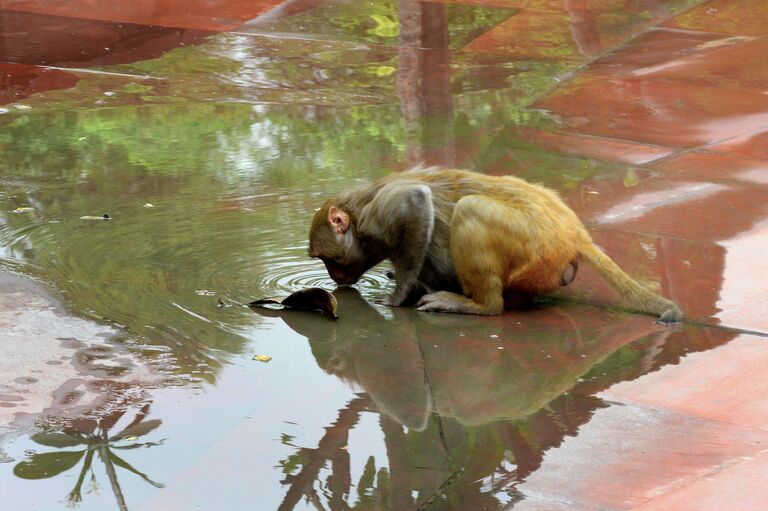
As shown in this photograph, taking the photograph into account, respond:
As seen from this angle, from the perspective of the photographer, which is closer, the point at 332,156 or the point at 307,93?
the point at 332,156

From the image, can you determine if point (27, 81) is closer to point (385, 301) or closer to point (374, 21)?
point (374, 21)

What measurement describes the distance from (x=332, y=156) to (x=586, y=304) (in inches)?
126

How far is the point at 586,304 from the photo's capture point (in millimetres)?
6980

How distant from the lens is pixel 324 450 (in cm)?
498

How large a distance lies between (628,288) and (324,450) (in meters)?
2.40

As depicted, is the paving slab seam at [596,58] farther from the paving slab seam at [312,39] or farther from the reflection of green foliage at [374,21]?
the paving slab seam at [312,39]

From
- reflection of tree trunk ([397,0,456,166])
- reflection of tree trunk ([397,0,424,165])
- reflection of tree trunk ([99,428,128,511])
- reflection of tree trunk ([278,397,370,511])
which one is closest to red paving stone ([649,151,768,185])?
reflection of tree trunk ([397,0,456,166])

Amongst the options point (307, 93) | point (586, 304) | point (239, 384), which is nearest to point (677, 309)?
point (586, 304)

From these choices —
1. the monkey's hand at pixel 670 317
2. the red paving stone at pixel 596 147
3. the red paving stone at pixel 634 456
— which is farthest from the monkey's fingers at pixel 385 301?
the red paving stone at pixel 596 147

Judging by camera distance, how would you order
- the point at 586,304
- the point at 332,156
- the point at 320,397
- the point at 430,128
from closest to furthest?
1. the point at 320,397
2. the point at 586,304
3. the point at 332,156
4. the point at 430,128

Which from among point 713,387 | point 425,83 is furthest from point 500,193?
point 425,83

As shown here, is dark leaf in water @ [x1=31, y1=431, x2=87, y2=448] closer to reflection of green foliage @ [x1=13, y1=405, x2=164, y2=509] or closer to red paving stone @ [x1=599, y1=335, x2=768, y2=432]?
reflection of green foliage @ [x1=13, y1=405, x2=164, y2=509]

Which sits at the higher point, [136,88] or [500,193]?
[136,88]

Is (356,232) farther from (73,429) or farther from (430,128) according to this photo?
(430,128)
